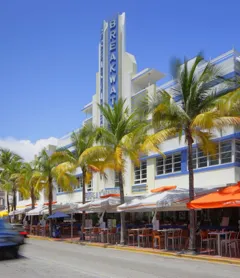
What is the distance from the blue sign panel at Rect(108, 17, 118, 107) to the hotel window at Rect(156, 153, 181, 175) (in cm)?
867

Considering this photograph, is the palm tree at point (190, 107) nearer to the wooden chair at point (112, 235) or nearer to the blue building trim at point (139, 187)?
the wooden chair at point (112, 235)

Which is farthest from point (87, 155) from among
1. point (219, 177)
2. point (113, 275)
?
→ point (113, 275)

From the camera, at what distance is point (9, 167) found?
45.6m

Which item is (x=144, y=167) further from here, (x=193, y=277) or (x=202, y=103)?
(x=193, y=277)

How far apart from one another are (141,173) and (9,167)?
19.4 m

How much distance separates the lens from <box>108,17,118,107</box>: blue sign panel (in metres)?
36.6

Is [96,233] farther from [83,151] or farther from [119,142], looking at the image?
[119,142]

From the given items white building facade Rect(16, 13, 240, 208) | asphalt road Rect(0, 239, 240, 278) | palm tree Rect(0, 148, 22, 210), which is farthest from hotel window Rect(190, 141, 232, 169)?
palm tree Rect(0, 148, 22, 210)

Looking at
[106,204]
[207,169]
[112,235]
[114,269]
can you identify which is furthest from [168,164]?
[114,269]

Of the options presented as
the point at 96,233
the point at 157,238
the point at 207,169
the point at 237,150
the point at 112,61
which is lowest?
the point at 96,233

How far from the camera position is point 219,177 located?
24.7m

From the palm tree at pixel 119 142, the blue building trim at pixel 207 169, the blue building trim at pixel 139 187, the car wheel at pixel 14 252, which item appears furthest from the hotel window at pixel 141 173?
the car wheel at pixel 14 252

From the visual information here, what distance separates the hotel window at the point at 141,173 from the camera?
3241cm

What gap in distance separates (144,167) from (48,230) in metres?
11.2
